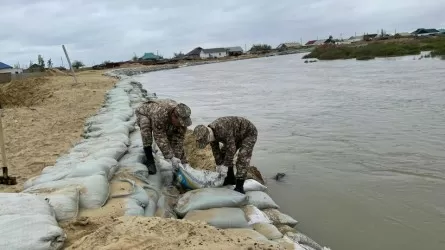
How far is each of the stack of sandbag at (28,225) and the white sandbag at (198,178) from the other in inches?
46.6

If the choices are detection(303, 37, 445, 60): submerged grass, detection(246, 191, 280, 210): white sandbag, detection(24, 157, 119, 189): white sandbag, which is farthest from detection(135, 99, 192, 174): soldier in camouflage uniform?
detection(303, 37, 445, 60): submerged grass

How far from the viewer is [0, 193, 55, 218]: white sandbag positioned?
2502mm

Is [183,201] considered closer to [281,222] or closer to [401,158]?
[281,222]

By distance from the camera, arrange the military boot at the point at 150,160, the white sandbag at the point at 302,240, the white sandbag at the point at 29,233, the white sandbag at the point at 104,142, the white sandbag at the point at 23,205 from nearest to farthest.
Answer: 1. the white sandbag at the point at 29,233
2. the white sandbag at the point at 23,205
3. the white sandbag at the point at 302,240
4. the military boot at the point at 150,160
5. the white sandbag at the point at 104,142

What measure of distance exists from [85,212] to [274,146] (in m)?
4.16

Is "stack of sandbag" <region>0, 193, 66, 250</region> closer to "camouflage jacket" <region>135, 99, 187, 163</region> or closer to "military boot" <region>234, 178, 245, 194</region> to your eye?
"camouflage jacket" <region>135, 99, 187, 163</region>

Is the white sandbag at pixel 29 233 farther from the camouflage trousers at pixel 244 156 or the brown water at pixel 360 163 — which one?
the brown water at pixel 360 163

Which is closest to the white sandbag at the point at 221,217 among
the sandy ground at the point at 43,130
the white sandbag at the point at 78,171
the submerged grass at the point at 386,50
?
the white sandbag at the point at 78,171

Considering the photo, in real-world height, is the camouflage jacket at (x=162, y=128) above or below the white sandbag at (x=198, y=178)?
above

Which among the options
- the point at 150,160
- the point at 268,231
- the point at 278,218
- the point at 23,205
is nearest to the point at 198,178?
the point at 150,160

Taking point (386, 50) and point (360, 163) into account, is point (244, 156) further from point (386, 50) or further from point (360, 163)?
point (386, 50)

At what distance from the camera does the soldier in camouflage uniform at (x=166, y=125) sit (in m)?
3.55

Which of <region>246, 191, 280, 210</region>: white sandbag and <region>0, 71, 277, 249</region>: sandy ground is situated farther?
<region>246, 191, 280, 210</region>: white sandbag

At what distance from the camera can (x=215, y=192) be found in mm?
3324
